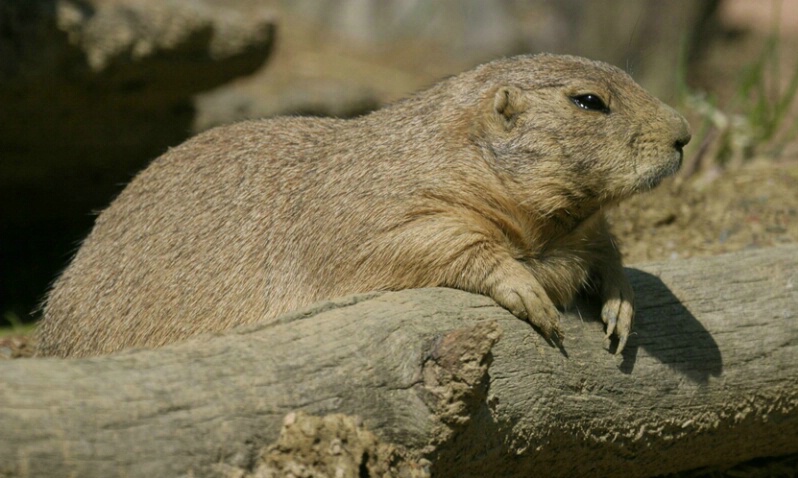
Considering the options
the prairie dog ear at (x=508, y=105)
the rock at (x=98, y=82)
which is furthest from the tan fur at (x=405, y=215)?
the rock at (x=98, y=82)

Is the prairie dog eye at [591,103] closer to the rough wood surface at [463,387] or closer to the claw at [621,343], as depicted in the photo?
the rough wood surface at [463,387]

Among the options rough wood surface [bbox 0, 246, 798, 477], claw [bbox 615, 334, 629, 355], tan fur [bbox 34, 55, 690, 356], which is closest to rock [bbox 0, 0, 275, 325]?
tan fur [bbox 34, 55, 690, 356]

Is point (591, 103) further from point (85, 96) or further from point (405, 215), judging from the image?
point (85, 96)

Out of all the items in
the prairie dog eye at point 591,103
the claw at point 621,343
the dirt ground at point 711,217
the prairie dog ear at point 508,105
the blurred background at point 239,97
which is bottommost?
the blurred background at point 239,97

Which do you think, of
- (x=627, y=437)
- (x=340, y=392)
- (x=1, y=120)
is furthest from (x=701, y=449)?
(x=1, y=120)

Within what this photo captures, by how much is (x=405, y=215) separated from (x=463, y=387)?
3.91 ft

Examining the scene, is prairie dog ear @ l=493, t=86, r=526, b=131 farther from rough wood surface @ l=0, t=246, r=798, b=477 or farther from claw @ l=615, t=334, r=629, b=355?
claw @ l=615, t=334, r=629, b=355

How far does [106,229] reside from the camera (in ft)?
18.1

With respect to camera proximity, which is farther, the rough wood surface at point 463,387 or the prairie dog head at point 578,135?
the prairie dog head at point 578,135

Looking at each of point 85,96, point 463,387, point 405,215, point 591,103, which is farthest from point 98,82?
point 463,387

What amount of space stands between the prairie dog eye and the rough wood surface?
93 cm

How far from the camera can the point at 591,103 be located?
4.87 m

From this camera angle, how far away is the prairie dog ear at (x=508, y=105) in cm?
492

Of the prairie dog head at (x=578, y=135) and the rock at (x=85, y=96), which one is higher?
the prairie dog head at (x=578, y=135)
